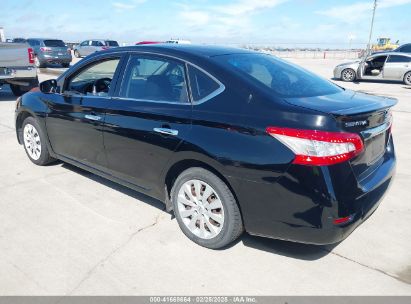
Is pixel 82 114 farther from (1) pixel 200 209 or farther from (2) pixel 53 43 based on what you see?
(2) pixel 53 43

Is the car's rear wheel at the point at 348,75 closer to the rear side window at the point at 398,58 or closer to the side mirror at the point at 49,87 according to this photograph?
the rear side window at the point at 398,58

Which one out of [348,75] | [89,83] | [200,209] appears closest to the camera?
[200,209]

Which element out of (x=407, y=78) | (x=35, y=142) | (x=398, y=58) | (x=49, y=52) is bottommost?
(x=407, y=78)

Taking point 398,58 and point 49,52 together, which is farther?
point 49,52

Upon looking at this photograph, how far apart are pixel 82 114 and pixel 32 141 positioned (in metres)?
1.56

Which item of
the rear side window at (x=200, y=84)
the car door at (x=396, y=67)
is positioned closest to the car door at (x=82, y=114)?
the rear side window at (x=200, y=84)

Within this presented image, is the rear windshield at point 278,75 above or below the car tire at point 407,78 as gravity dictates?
→ above

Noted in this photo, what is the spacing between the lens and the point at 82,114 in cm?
397

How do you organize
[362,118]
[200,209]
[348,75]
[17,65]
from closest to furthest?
[362,118] → [200,209] → [17,65] → [348,75]

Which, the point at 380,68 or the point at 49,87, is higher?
the point at 49,87

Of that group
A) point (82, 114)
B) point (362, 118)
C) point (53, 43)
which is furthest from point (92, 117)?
point (53, 43)

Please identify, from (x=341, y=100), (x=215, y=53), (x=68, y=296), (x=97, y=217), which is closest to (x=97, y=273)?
(x=68, y=296)

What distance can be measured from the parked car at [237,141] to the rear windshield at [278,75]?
0.02 m

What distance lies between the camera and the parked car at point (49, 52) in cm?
2177
